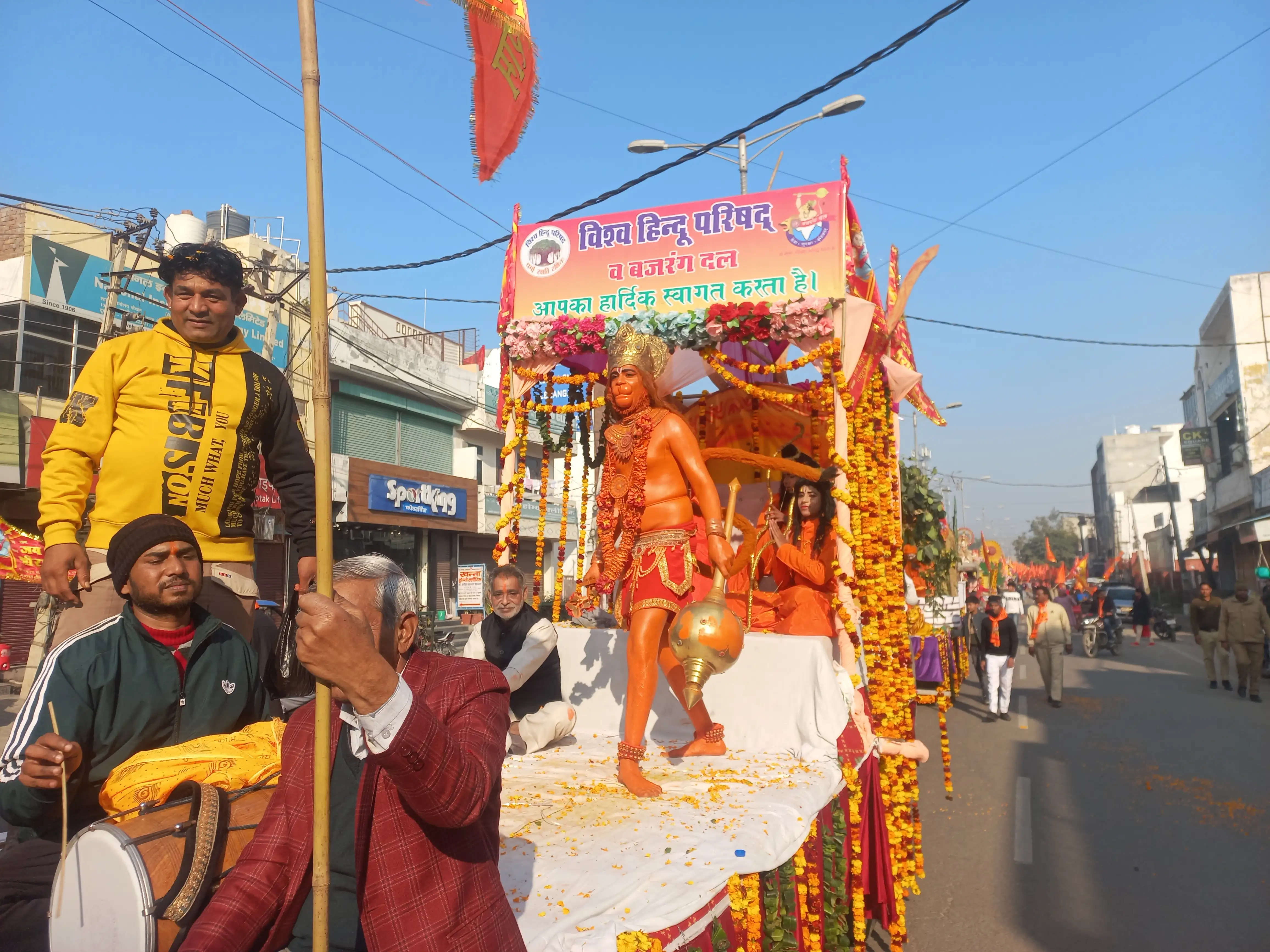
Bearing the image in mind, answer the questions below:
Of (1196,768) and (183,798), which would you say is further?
(1196,768)

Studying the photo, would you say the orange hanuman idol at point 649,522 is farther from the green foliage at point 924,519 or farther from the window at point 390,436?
the window at point 390,436

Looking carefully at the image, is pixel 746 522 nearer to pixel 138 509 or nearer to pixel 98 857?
pixel 138 509

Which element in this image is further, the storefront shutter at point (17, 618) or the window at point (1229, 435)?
the window at point (1229, 435)

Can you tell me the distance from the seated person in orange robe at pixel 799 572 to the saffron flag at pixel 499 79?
3.27 metres

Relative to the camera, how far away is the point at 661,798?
336 cm

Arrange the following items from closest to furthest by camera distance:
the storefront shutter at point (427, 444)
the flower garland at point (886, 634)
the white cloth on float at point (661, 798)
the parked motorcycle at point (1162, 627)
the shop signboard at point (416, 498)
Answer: the white cloth on float at point (661, 798) → the flower garland at point (886, 634) → the shop signboard at point (416, 498) → the storefront shutter at point (427, 444) → the parked motorcycle at point (1162, 627)

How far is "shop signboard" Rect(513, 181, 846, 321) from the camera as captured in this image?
5.08 metres

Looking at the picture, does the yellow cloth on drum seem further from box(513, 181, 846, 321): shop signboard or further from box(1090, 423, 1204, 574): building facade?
box(1090, 423, 1204, 574): building facade

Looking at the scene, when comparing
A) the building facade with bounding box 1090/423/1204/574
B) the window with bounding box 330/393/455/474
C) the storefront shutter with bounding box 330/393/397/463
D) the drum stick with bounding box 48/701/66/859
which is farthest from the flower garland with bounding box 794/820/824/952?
the building facade with bounding box 1090/423/1204/574

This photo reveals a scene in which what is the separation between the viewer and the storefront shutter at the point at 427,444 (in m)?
23.0

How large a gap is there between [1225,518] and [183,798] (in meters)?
34.9

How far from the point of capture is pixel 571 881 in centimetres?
247

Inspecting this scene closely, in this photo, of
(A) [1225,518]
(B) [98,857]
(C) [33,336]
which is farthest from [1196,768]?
(A) [1225,518]

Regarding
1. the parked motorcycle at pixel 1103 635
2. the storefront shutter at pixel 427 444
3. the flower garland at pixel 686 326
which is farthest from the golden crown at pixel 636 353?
the storefront shutter at pixel 427 444
